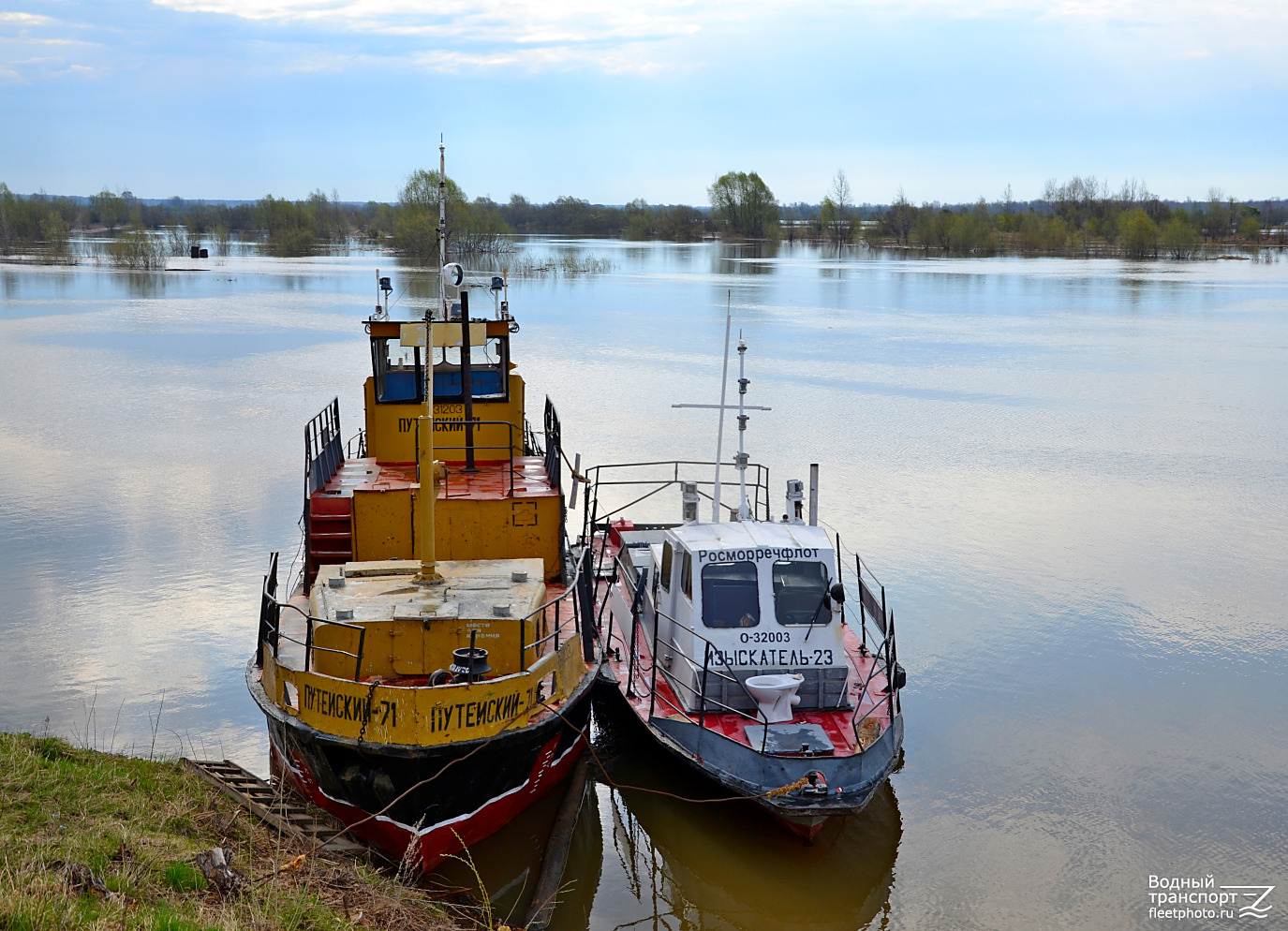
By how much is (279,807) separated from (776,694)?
4.87 metres

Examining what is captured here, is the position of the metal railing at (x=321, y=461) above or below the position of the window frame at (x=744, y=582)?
above

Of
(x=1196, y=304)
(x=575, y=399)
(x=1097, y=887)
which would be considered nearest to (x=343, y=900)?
(x=1097, y=887)

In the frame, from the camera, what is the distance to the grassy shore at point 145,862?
6.51 m

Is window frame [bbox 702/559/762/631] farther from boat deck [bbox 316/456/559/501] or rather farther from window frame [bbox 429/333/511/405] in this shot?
window frame [bbox 429/333/511/405]

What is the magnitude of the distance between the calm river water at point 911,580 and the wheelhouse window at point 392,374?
3.82 m

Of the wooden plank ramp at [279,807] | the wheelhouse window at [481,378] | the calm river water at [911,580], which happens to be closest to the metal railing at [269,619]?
the wooden plank ramp at [279,807]

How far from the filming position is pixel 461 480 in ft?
49.9

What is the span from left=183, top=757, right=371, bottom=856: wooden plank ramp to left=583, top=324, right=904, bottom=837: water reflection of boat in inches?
129

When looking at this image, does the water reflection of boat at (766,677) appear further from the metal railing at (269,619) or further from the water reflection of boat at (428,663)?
the metal railing at (269,619)

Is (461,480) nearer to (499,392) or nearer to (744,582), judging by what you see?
(499,392)

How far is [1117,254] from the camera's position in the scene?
4931 inches

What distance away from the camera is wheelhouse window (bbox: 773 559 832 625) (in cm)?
1180

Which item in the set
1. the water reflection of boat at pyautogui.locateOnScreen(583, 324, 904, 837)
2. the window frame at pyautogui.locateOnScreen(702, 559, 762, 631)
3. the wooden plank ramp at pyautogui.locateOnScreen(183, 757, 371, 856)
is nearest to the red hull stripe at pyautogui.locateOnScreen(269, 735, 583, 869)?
the wooden plank ramp at pyautogui.locateOnScreen(183, 757, 371, 856)

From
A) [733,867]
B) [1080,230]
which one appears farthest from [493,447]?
[1080,230]
